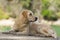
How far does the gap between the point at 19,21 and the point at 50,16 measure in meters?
10.4

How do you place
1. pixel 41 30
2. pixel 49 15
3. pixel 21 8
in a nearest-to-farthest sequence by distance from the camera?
pixel 41 30 < pixel 21 8 < pixel 49 15

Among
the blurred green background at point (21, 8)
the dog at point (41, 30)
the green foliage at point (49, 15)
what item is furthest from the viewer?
the green foliage at point (49, 15)

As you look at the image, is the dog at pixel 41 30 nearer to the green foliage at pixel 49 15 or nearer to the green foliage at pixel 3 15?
the green foliage at pixel 3 15

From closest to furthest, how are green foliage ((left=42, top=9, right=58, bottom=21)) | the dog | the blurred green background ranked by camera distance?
the dog → the blurred green background → green foliage ((left=42, top=9, right=58, bottom=21))

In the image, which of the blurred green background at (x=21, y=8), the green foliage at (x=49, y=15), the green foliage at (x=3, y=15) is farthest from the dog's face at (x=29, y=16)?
the green foliage at (x=49, y=15)

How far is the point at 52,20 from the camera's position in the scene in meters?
13.6

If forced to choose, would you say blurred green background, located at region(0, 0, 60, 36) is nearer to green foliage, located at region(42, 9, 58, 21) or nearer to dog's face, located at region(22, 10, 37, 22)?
green foliage, located at region(42, 9, 58, 21)

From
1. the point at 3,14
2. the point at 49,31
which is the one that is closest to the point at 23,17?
the point at 49,31

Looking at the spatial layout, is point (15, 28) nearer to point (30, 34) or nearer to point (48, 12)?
point (30, 34)

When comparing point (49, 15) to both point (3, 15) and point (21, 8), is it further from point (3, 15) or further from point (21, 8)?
point (3, 15)

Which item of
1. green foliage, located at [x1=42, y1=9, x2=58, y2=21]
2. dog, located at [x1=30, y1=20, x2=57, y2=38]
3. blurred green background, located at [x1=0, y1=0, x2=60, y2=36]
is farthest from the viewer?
green foliage, located at [x1=42, y1=9, x2=58, y2=21]

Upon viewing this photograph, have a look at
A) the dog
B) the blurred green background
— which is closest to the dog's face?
the dog

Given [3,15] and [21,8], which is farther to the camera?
[3,15]

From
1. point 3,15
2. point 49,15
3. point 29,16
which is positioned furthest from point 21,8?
point 29,16
